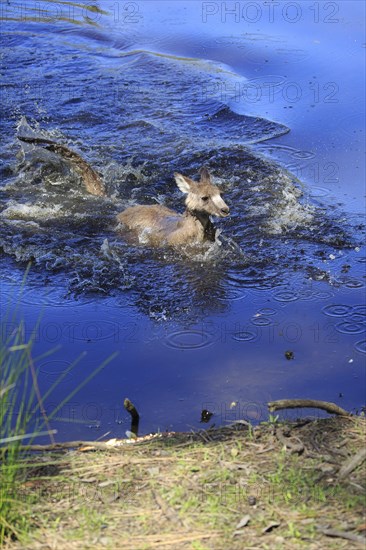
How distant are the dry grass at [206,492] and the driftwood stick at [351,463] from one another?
0.10ft

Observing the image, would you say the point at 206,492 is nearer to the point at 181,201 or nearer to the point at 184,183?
the point at 184,183

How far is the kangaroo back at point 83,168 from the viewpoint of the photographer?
10.0 m

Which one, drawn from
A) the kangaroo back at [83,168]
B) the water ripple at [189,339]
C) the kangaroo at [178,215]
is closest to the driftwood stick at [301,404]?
the water ripple at [189,339]

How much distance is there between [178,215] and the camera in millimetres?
9891

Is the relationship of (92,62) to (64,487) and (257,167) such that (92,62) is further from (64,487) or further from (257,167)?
(64,487)

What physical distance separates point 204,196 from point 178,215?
92 cm

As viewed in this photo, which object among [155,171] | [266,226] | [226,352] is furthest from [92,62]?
[226,352]

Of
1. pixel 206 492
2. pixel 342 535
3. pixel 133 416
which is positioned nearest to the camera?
pixel 342 535

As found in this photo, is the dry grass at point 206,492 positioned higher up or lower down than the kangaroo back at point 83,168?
lower down

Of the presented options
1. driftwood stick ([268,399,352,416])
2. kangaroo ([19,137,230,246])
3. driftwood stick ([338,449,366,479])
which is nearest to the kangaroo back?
kangaroo ([19,137,230,246])

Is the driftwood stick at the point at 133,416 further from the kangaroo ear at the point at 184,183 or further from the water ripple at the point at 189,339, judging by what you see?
the kangaroo ear at the point at 184,183

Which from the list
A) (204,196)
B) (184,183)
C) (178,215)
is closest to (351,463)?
(204,196)

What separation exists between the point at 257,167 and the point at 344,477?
7.18 meters

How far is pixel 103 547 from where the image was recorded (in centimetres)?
416
